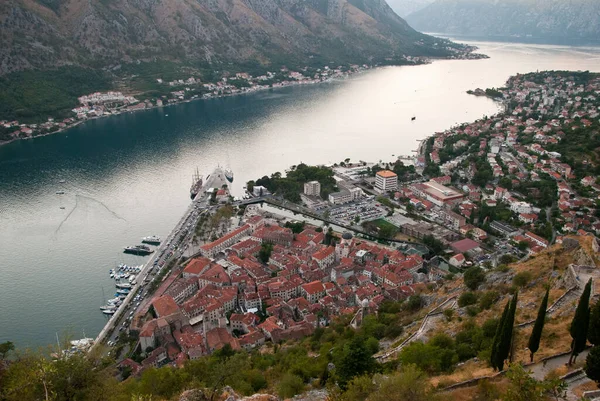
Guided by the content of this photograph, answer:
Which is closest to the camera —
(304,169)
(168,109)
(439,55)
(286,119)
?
(304,169)

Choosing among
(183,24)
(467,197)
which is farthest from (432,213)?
(183,24)

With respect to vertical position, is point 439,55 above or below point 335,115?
above

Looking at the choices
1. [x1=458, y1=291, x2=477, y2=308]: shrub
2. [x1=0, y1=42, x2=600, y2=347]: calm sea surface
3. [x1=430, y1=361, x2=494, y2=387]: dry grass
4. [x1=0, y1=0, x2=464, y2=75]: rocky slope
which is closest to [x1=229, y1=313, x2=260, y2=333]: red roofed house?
[x1=0, y1=42, x2=600, y2=347]: calm sea surface

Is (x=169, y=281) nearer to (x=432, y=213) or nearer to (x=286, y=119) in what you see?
(x=432, y=213)

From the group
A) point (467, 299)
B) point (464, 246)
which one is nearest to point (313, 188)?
point (464, 246)

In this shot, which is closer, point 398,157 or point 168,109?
point 398,157

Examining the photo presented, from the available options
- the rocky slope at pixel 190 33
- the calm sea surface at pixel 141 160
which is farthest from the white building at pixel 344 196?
the rocky slope at pixel 190 33
